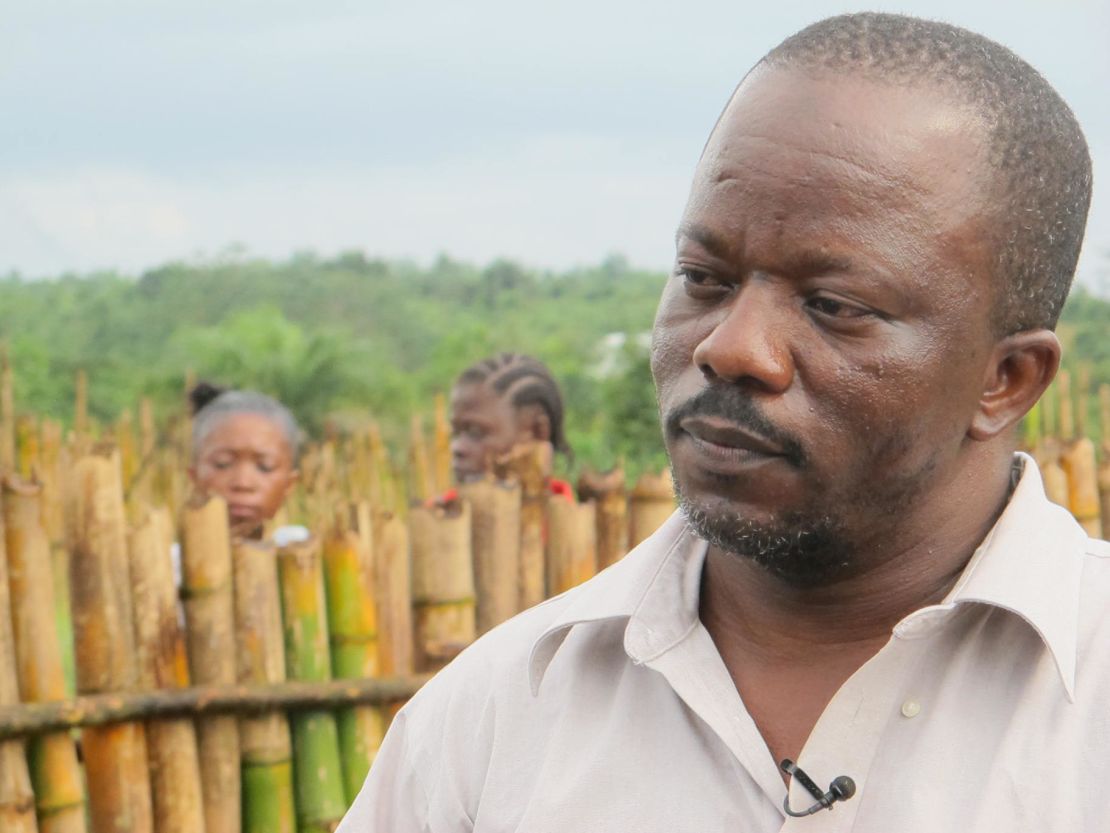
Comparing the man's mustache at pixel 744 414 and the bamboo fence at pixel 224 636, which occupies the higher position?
the man's mustache at pixel 744 414

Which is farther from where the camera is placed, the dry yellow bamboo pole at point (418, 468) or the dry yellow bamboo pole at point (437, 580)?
the dry yellow bamboo pole at point (418, 468)

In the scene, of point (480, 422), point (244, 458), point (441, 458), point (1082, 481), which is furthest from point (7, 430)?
point (1082, 481)

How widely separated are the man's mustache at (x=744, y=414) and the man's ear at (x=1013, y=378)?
0.85 ft

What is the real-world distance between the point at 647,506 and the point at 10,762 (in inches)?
79.8

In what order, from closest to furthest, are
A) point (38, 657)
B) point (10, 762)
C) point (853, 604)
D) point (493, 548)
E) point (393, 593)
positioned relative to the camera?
point (853, 604) < point (10, 762) < point (38, 657) < point (393, 593) < point (493, 548)

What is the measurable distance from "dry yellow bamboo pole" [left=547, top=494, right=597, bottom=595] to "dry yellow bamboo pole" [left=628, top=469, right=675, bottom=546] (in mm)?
231

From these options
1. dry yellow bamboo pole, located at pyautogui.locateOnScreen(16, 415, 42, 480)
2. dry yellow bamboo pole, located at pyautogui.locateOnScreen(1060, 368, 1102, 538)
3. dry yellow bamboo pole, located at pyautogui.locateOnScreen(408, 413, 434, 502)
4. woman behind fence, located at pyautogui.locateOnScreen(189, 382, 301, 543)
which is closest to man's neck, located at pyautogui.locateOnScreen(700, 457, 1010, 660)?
dry yellow bamboo pole, located at pyautogui.locateOnScreen(1060, 368, 1102, 538)

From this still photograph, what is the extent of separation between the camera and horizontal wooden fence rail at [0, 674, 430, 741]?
11.8ft

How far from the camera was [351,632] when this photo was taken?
4098mm

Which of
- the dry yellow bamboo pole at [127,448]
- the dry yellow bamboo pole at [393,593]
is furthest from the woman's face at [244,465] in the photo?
the dry yellow bamboo pole at [127,448]

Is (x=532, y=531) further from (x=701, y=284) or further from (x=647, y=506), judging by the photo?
(x=701, y=284)

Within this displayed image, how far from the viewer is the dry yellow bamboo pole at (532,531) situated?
4.49m

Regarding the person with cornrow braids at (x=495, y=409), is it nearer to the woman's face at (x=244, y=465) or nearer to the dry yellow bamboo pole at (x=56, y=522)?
the woman's face at (x=244, y=465)

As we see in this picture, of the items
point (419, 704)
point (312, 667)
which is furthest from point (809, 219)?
point (312, 667)
